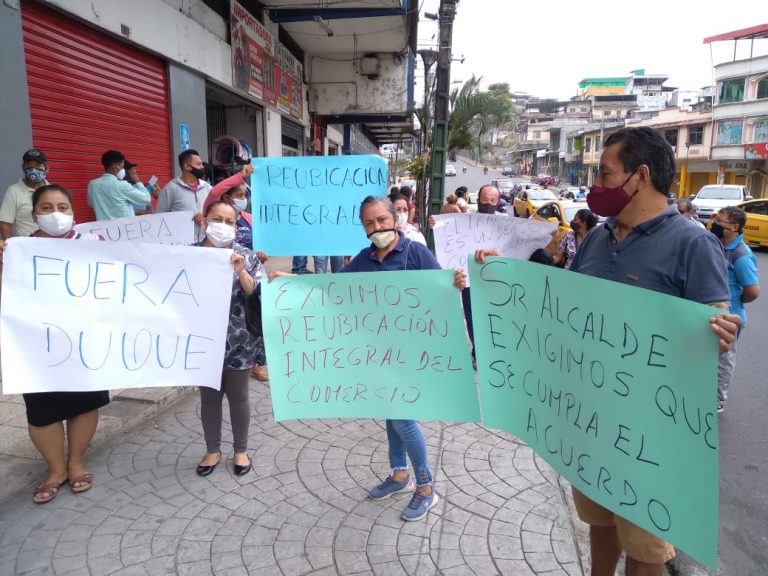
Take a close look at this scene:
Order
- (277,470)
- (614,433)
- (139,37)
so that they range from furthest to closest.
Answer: (139,37), (277,470), (614,433)

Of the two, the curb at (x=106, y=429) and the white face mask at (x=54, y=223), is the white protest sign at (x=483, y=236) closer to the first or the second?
the curb at (x=106, y=429)

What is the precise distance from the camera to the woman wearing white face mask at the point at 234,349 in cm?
295

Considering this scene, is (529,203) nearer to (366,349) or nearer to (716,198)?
(716,198)


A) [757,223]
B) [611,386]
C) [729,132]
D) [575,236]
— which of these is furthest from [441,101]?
[729,132]

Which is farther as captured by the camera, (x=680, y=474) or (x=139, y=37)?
(x=139, y=37)

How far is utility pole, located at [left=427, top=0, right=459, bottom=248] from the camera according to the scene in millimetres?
8867

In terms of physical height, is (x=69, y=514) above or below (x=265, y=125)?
below

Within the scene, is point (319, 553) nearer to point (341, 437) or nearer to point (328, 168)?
point (341, 437)

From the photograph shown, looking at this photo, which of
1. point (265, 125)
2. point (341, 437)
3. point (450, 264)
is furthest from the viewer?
point (265, 125)

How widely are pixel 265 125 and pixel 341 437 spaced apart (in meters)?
9.52

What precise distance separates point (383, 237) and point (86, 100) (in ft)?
17.8

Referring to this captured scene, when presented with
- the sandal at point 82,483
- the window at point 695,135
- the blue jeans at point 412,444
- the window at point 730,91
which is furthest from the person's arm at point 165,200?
the window at point 695,135

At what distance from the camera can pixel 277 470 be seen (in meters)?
3.44

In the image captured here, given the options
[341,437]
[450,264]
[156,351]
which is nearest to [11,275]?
[156,351]
